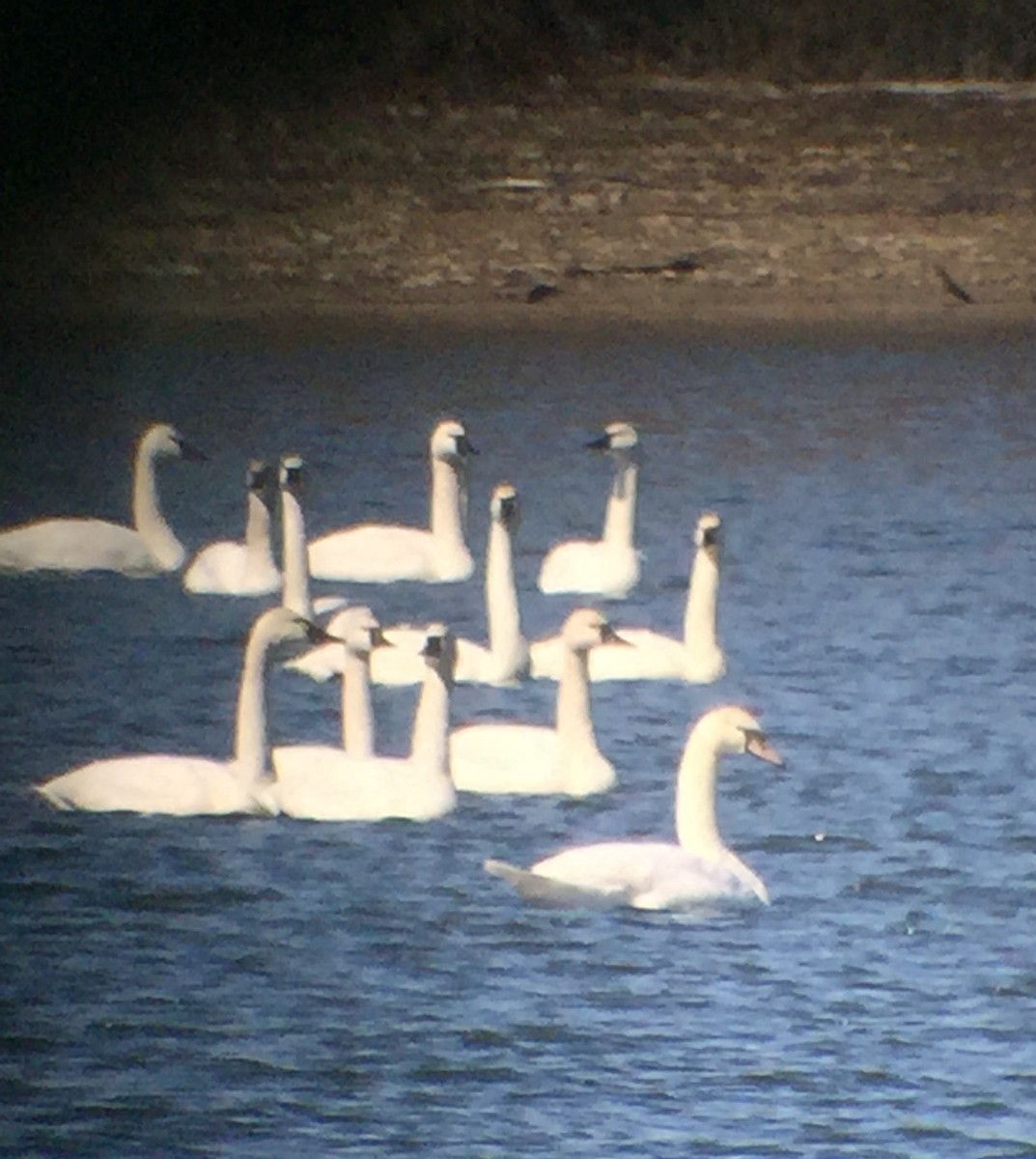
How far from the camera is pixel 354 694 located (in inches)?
198

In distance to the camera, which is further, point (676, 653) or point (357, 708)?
point (676, 653)

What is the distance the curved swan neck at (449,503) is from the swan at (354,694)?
1526 mm

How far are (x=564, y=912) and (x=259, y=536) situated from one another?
2152 millimetres

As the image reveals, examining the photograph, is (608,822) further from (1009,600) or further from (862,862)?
(1009,600)

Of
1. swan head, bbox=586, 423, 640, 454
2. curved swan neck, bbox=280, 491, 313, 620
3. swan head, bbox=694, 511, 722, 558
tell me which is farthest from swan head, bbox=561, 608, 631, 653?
swan head, bbox=586, 423, 640, 454

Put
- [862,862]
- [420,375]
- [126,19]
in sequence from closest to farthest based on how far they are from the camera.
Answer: [862,862] → [126,19] → [420,375]

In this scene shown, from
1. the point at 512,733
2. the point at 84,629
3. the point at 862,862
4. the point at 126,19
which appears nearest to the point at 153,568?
the point at 84,629

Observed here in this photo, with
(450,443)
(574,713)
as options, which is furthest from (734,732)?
(450,443)

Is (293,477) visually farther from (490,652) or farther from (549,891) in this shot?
(549,891)

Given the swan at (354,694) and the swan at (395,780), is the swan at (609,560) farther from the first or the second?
the swan at (395,780)

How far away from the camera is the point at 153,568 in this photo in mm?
6754

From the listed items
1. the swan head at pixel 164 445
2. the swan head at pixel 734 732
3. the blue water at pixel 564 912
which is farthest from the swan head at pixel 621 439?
the swan head at pixel 734 732

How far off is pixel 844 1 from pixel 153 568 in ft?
7.69

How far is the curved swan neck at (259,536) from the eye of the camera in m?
6.42
